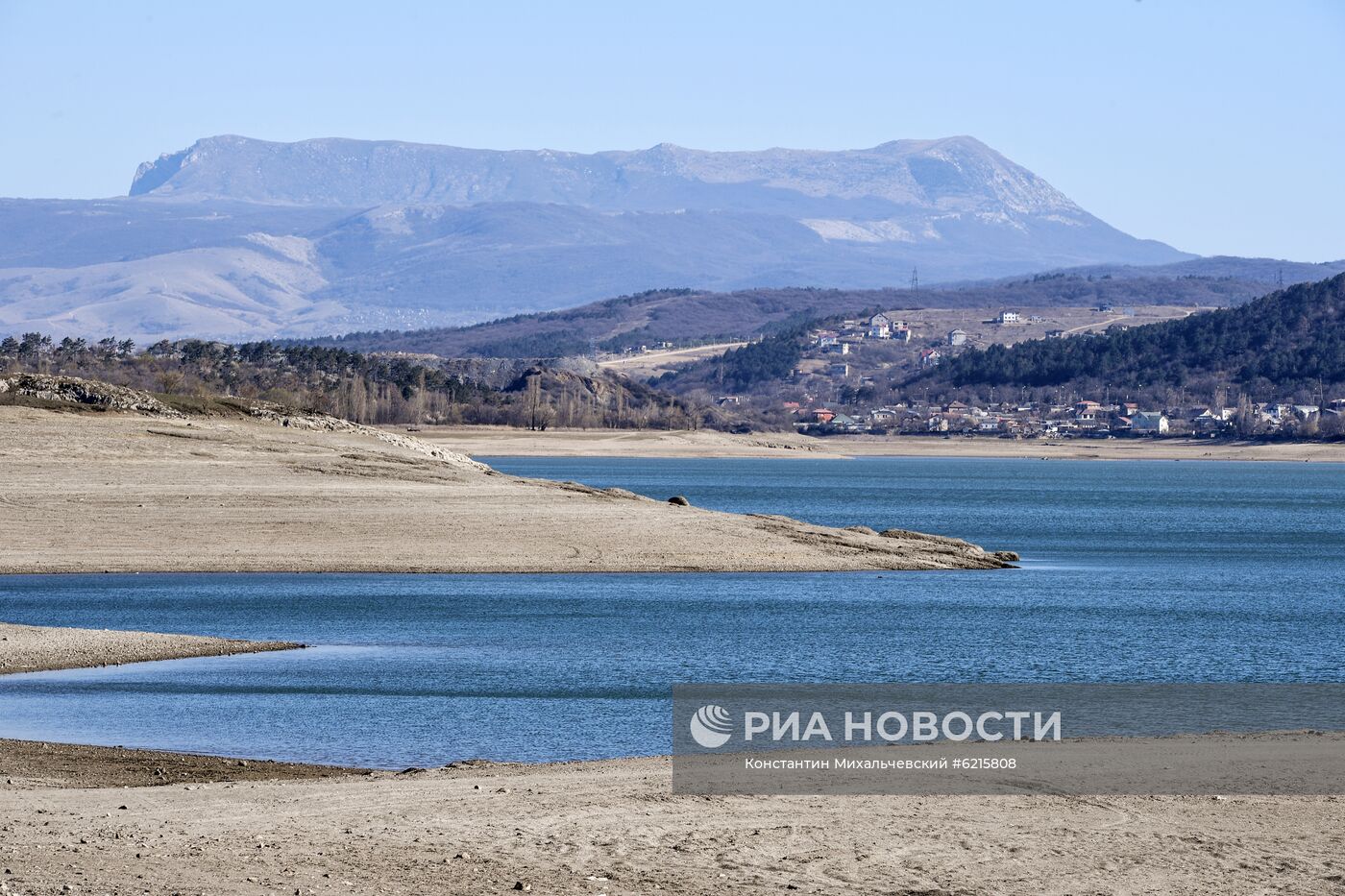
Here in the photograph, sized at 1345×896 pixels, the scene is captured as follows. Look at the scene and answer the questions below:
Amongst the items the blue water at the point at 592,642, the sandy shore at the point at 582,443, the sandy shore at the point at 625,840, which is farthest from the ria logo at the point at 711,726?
the sandy shore at the point at 582,443

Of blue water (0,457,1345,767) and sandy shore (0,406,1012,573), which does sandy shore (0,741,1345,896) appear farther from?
sandy shore (0,406,1012,573)

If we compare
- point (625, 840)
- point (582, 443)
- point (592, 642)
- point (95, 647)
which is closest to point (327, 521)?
point (592, 642)

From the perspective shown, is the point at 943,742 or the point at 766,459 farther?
the point at 766,459

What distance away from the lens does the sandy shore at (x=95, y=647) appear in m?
29.3

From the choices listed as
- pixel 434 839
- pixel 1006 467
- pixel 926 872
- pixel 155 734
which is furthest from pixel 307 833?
pixel 1006 467

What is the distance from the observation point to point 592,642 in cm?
3481

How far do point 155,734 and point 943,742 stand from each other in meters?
10.3

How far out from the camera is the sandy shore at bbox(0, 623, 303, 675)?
29.3m

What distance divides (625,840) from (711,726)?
904cm

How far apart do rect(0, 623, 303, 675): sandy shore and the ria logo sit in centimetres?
1016

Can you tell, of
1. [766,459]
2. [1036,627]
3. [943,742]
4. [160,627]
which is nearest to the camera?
[943,742]

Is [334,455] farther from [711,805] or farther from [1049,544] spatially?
[711,805]

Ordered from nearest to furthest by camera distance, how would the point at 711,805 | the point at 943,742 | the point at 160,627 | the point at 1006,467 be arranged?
1. the point at 711,805
2. the point at 943,742
3. the point at 160,627
4. the point at 1006,467

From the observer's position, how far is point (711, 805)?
57.0 feet
